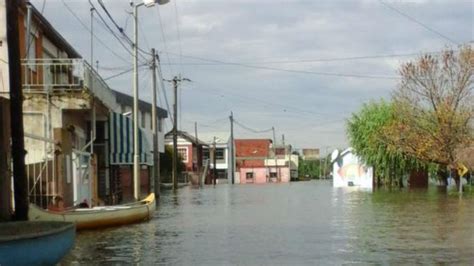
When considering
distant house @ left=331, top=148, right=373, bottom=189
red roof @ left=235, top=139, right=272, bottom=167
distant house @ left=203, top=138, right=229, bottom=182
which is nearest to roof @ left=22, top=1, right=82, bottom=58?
distant house @ left=331, top=148, right=373, bottom=189

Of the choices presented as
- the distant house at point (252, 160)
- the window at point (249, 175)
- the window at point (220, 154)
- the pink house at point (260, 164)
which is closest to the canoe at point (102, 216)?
the pink house at point (260, 164)

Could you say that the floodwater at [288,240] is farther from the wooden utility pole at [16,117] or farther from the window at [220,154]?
the window at [220,154]

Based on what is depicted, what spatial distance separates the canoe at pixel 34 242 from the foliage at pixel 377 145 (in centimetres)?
4879

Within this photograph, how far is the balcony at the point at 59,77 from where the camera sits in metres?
24.5

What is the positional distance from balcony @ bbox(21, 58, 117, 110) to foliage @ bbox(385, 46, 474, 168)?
98.1 ft

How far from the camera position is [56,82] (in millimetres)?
27016

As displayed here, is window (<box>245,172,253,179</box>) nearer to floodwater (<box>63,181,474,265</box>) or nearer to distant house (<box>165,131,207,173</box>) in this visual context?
distant house (<box>165,131,207,173</box>)

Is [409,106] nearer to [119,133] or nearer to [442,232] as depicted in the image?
[119,133]

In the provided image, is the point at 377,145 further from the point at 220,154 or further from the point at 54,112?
the point at 220,154

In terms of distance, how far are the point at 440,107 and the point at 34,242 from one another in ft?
146

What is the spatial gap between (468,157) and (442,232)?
30.4 m

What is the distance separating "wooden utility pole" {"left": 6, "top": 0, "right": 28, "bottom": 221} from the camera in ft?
45.6

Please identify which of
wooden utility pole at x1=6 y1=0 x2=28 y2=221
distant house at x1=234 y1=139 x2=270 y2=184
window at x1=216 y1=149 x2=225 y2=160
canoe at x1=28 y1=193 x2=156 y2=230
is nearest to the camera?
wooden utility pole at x1=6 y1=0 x2=28 y2=221

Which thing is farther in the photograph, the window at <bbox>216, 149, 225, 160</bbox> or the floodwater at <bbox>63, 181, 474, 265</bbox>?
the window at <bbox>216, 149, 225, 160</bbox>
